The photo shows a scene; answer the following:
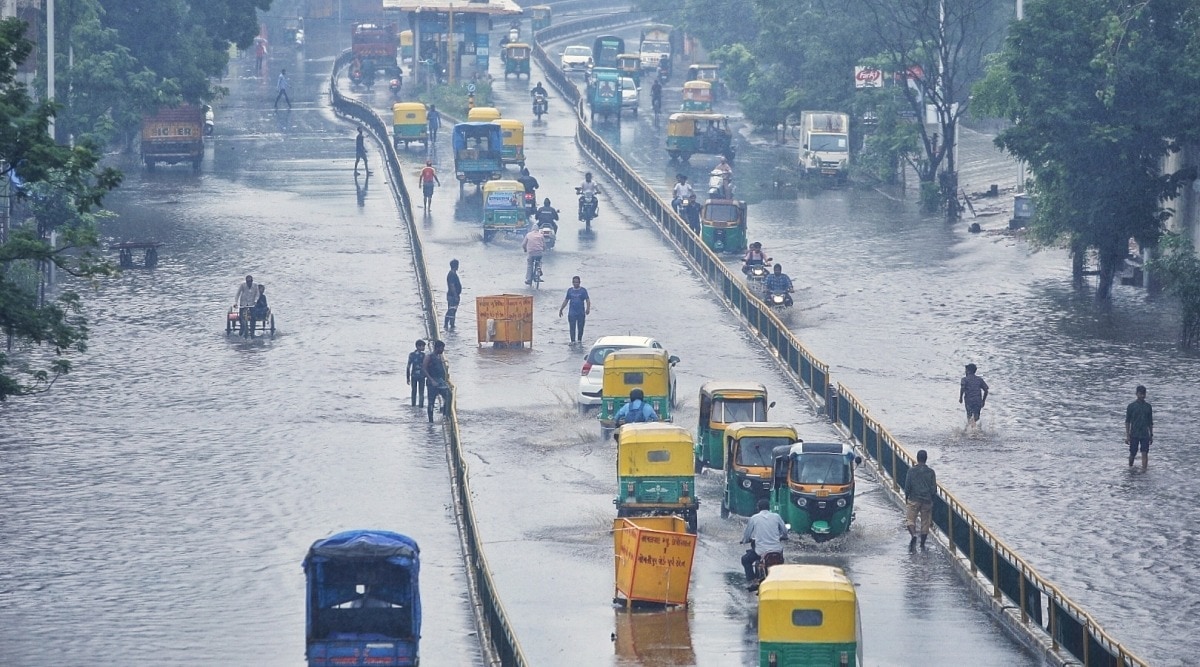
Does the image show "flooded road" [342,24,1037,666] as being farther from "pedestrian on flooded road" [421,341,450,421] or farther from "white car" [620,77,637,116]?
"white car" [620,77,637,116]

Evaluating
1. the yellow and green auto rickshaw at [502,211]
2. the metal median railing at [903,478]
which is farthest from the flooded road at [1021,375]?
the yellow and green auto rickshaw at [502,211]

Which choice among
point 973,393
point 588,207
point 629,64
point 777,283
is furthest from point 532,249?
point 629,64

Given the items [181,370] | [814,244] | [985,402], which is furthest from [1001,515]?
[814,244]

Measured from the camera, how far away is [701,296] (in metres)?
47.9

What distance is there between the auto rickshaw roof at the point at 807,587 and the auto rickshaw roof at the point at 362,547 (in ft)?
13.3

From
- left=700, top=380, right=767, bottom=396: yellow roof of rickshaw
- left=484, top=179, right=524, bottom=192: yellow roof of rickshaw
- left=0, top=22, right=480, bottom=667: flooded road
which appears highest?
left=484, top=179, right=524, bottom=192: yellow roof of rickshaw

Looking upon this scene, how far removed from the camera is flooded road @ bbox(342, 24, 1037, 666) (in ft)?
77.0

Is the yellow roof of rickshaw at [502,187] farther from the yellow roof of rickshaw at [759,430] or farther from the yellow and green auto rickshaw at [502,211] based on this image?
the yellow roof of rickshaw at [759,430]

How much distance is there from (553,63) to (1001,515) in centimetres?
7125

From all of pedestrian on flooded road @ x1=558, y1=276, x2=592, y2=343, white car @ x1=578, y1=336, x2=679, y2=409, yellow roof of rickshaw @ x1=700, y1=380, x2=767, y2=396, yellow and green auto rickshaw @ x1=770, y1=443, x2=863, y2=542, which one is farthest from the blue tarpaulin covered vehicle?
pedestrian on flooded road @ x1=558, y1=276, x2=592, y2=343

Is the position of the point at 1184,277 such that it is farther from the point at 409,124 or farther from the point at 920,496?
the point at 409,124

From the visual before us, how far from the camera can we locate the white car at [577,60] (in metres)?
99.6

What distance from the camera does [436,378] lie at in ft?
119

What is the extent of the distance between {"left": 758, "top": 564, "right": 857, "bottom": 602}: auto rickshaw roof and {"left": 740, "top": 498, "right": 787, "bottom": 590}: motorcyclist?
3.16 meters
